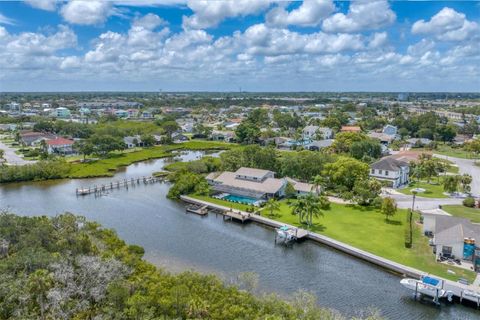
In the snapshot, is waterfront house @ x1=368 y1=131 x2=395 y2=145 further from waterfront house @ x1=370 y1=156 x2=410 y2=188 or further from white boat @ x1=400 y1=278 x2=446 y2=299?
white boat @ x1=400 y1=278 x2=446 y2=299

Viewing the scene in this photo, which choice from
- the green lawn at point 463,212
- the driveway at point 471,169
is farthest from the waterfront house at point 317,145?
the green lawn at point 463,212

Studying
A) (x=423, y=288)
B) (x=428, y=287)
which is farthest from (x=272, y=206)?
(x=428, y=287)

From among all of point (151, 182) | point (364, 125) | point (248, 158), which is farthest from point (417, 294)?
point (364, 125)

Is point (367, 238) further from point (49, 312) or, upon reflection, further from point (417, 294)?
point (49, 312)

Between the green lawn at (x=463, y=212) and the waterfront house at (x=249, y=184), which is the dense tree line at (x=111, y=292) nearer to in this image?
the waterfront house at (x=249, y=184)

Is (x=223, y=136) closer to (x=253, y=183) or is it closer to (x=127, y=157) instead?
(x=127, y=157)

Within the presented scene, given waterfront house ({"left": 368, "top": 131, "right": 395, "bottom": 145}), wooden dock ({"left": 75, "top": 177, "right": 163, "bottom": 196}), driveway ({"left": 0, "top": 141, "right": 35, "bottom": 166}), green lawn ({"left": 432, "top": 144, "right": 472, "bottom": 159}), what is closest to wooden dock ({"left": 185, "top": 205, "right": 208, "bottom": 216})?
wooden dock ({"left": 75, "top": 177, "right": 163, "bottom": 196})
